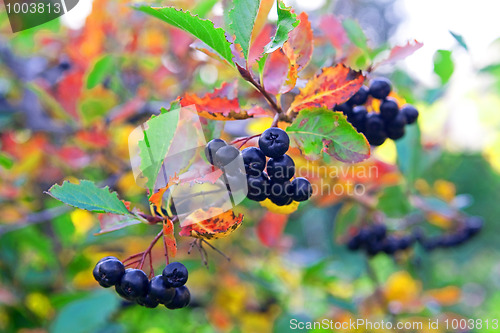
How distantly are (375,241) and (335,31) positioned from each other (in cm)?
115

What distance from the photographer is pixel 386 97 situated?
102cm

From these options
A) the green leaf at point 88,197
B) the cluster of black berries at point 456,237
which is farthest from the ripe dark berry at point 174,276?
the cluster of black berries at point 456,237

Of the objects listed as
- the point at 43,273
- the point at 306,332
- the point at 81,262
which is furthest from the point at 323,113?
the point at 43,273

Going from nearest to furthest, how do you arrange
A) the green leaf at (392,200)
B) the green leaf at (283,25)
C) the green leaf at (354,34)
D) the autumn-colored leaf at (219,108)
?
the green leaf at (283,25)
the autumn-colored leaf at (219,108)
the green leaf at (354,34)
the green leaf at (392,200)

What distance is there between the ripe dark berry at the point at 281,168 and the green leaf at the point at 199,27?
0.20 metres

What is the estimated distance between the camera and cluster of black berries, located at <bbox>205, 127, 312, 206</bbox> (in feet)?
2.42

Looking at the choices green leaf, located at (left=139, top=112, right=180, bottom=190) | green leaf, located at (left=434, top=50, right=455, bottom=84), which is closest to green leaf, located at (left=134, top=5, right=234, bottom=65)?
green leaf, located at (left=139, top=112, right=180, bottom=190)

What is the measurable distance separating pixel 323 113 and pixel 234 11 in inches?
10.1

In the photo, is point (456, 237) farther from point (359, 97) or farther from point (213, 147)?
point (213, 147)

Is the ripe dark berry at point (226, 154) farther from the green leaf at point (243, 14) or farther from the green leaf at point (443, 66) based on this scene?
the green leaf at point (443, 66)

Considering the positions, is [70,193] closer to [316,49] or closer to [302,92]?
[302,92]

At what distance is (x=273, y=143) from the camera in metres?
0.73

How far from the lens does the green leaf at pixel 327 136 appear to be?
0.79 m
